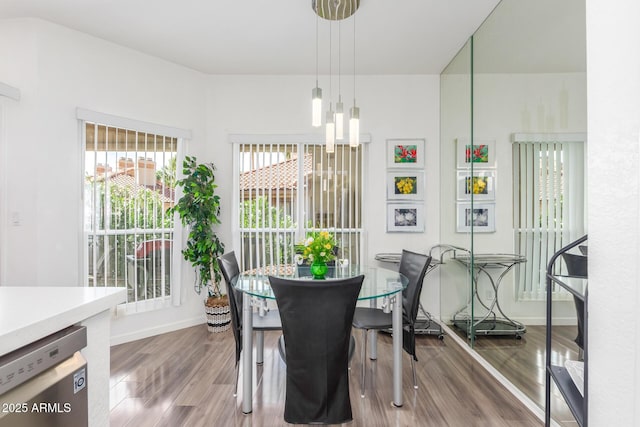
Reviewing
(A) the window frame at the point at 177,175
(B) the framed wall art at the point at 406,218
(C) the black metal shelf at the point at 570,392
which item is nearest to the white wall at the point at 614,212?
(C) the black metal shelf at the point at 570,392

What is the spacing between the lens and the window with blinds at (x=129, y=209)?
10.5 ft

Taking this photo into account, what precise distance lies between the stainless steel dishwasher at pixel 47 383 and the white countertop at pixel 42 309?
3 cm

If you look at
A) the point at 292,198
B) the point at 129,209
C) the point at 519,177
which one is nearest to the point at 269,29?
the point at 292,198

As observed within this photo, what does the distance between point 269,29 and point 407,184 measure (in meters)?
2.17

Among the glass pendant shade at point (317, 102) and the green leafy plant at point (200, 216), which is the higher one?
the glass pendant shade at point (317, 102)

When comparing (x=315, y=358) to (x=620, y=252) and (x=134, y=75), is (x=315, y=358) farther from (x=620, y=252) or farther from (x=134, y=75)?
(x=134, y=75)

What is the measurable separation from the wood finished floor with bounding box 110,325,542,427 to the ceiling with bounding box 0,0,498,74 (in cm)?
287

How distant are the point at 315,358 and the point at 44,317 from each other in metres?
1.21

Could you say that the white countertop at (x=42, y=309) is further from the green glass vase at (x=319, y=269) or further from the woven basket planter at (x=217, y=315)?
the woven basket planter at (x=217, y=315)

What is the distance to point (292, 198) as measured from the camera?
4.02 metres

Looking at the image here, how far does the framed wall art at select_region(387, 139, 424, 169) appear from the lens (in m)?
3.98

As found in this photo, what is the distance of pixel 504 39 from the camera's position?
99.8 inches

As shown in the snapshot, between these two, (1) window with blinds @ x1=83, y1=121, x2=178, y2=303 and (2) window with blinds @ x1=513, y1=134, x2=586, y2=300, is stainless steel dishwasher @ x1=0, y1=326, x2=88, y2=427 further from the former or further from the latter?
(1) window with blinds @ x1=83, y1=121, x2=178, y2=303

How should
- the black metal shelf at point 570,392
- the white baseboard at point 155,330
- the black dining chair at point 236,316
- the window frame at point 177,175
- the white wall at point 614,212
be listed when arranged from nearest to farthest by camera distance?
1. the white wall at point 614,212
2. the black metal shelf at point 570,392
3. the black dining chair at point 236,316
4. the window frame at point 177,175
5. the white baseboard at point 155,330
